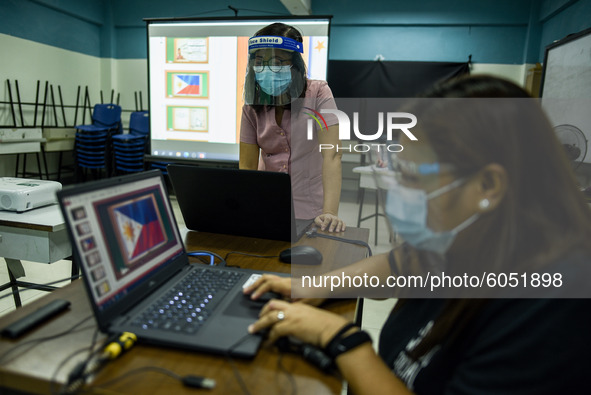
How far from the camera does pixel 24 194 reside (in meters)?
1.55

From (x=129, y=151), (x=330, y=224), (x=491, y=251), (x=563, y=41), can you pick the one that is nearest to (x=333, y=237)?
(x=330, y=224)

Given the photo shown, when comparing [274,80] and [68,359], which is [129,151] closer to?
[274,80]

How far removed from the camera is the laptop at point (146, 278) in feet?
1.92

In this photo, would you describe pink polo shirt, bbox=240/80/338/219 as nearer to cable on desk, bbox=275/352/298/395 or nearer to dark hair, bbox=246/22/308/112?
dark hair, bbox=246/22/308/112

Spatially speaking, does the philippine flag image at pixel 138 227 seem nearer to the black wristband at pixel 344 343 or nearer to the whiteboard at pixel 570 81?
the black wristband at pixel 344 343

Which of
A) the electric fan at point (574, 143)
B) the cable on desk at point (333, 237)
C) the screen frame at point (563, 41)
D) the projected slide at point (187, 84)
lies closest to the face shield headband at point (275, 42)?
the cable on desk at point (333, 237)

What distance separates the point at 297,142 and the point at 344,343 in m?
1.09

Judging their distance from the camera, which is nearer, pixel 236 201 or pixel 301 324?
pixel 301 324

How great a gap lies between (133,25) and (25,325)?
6.87 metres

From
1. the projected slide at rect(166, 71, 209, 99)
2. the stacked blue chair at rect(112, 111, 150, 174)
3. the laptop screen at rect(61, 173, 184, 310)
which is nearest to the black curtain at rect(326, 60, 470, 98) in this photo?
the stacked blue chair at rect(112, 111, 150, 174)

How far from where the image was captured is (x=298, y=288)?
770 mm

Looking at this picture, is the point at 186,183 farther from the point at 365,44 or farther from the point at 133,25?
the point at 133,25

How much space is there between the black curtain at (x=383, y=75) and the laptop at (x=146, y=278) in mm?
5174

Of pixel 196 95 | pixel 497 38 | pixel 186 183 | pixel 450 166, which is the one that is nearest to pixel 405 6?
pixel 497 38
